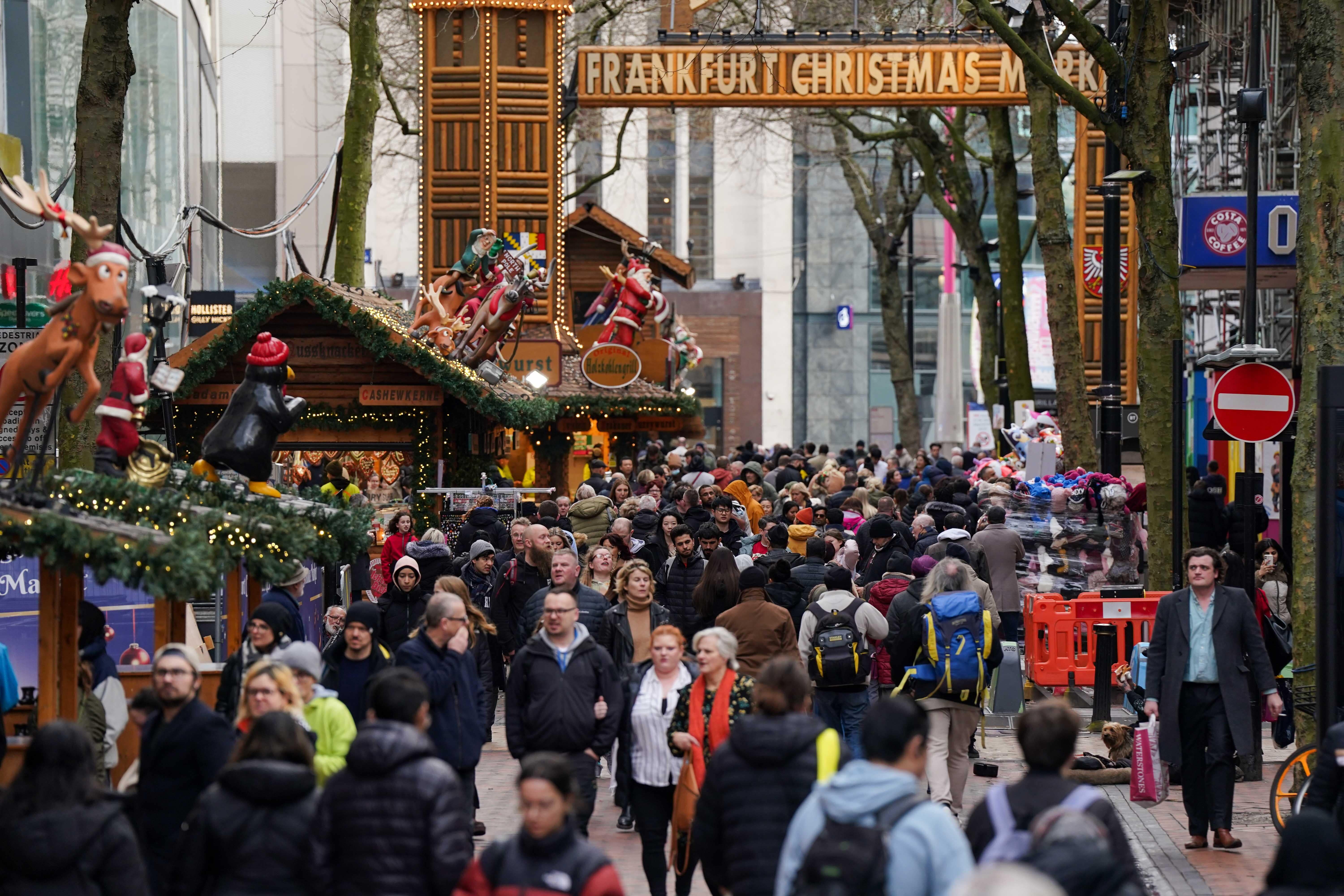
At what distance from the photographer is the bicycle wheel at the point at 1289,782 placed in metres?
10.0

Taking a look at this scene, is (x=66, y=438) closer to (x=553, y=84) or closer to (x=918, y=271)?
(x=553, y=84)

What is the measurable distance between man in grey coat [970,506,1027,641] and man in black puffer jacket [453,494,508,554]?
13.3 ft

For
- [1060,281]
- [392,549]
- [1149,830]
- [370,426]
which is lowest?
[1149,830]

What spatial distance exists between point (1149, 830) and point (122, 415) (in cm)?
596

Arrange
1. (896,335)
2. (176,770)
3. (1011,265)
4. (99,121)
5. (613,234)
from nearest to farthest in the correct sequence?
(176,770), (99,121), (1011,265), (896,335), (613,234)

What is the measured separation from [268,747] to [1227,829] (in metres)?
5.83

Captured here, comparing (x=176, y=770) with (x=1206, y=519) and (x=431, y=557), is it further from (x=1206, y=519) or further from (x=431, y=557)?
(x=1206, y=519)

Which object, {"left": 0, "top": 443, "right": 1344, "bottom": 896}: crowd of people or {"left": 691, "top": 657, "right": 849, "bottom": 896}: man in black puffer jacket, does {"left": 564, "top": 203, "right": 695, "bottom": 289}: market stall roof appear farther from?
{"left": 691, "top": 657, "right": 849, "bottom": 896}: man in black puffer jacket

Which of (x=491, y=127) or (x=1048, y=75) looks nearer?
(x=1048, y=75)

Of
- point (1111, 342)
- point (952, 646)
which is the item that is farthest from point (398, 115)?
point (952, 646)

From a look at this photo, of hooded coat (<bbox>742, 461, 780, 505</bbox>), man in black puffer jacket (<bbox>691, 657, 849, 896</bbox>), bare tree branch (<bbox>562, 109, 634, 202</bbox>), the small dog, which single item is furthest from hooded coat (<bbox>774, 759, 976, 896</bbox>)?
bare tree branch (<bbox>562, 109, 634, 202</bbox>)

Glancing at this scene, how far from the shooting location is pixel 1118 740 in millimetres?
12156

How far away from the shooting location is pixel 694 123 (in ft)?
155

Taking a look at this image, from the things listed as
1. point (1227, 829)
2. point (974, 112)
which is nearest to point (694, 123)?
point (974, 112)
